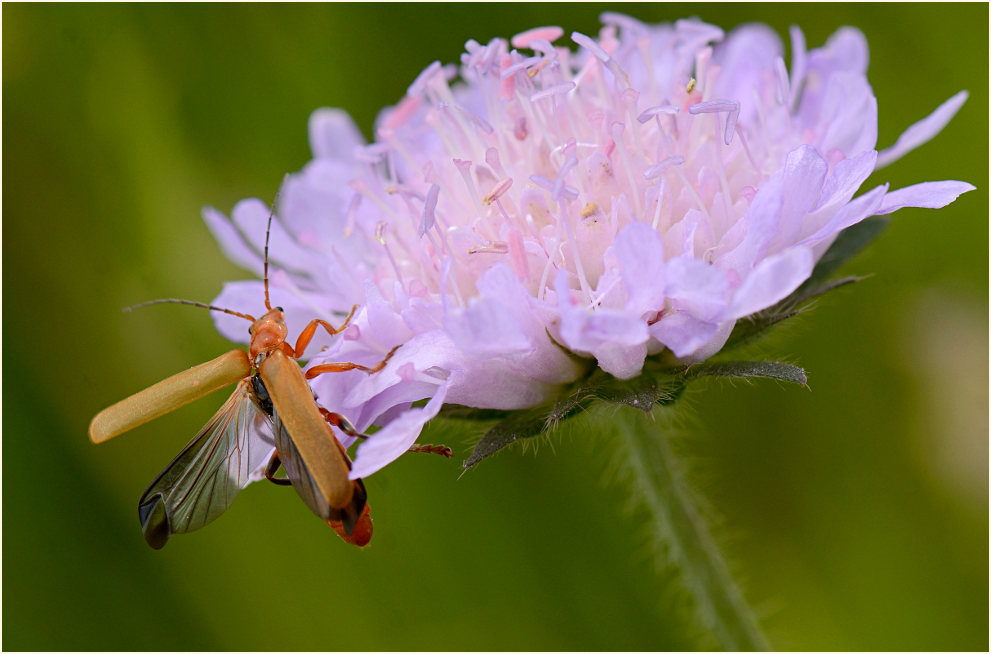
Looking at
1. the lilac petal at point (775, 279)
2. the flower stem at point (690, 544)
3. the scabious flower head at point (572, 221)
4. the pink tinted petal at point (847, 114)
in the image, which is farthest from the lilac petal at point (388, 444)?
the pink tinted petal at point (847, 114)

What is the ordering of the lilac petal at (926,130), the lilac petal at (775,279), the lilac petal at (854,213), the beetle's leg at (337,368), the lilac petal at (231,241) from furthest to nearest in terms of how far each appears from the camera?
1. the lilac petal at (231,241)
2. the lilac petal at (926,130)
3. the beetle's leg at (337,368)
4. the lilac petal at (854,213)
5. the lilac petal at (775,279)

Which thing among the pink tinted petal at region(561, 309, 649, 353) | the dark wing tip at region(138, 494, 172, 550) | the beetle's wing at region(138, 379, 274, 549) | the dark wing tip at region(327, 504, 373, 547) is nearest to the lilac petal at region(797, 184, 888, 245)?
the pink tinted petal at region(561, 309, 649, 353)

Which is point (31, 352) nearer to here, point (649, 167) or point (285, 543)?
point (285, 543)

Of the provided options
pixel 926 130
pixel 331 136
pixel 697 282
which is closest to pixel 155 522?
pixel 697 282

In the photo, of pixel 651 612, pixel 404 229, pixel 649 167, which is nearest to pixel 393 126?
pixel 404 229

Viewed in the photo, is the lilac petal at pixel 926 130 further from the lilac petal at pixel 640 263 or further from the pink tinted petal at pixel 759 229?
the lilac petal at pixel 640 263

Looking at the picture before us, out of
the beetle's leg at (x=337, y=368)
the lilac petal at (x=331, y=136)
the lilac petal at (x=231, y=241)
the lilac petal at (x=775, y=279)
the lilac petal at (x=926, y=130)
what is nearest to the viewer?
the lilac petal at (x=775, y=279)

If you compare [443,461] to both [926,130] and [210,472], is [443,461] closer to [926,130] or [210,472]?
[210,472]
